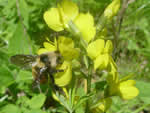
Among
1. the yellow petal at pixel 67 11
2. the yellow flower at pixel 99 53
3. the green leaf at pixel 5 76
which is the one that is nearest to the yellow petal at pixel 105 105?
Answer: the yellow flower at pixel 99 53

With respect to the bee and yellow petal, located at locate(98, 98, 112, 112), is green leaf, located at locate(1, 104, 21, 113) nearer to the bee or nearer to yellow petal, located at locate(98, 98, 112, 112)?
the bee

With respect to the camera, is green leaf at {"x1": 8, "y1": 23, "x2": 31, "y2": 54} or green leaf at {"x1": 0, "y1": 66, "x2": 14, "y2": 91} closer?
green leaf at {"x1": 0, "y1": 66, "x2": 14, "y2": 91}

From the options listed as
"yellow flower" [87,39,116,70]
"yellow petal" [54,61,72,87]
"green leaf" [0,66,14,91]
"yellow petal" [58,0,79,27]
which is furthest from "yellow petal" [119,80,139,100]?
"green leaf" [0,66,14,91]

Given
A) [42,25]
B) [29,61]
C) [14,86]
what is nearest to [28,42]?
[42,25]

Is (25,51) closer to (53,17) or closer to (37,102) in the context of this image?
(37,102)

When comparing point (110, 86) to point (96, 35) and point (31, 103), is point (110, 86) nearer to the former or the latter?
point (96, 35)

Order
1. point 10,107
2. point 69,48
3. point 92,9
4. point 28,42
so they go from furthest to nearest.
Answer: point 92,9 < point 28,42 < point 10,107 < point 69,48
